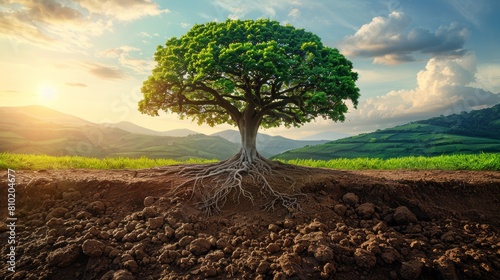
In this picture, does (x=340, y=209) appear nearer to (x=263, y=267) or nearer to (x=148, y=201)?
(x=263, y=267)

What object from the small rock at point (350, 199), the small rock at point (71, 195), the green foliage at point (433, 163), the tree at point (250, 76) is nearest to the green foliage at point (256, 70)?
the tree at point (250, 76)

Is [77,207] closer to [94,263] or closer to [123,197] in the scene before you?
[123,197]

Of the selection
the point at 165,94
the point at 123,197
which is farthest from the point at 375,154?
the point at 123,197

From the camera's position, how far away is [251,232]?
272 inches

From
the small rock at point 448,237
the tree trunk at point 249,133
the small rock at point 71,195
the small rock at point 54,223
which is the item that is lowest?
the small rock at point 448,237

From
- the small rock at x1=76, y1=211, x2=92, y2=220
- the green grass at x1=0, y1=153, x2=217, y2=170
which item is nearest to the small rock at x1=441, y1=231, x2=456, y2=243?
the small rock at x1=76, y1=211, x2=92, y2=220

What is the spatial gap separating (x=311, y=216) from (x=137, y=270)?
175 inches

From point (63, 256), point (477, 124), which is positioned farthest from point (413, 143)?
point (63, 256)

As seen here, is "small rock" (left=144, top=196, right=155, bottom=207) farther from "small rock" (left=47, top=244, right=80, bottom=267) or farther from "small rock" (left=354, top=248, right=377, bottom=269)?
"small rock" (left=354, top=248, right=377, bottom=269)

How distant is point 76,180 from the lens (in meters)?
9.38

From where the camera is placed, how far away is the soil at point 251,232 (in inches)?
224

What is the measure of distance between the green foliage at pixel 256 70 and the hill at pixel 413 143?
2418cm

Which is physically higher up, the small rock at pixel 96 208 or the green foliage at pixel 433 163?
the small rock at pixel 96 208

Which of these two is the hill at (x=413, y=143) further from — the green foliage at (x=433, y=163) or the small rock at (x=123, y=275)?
the small rock at (x=123, y=275)
